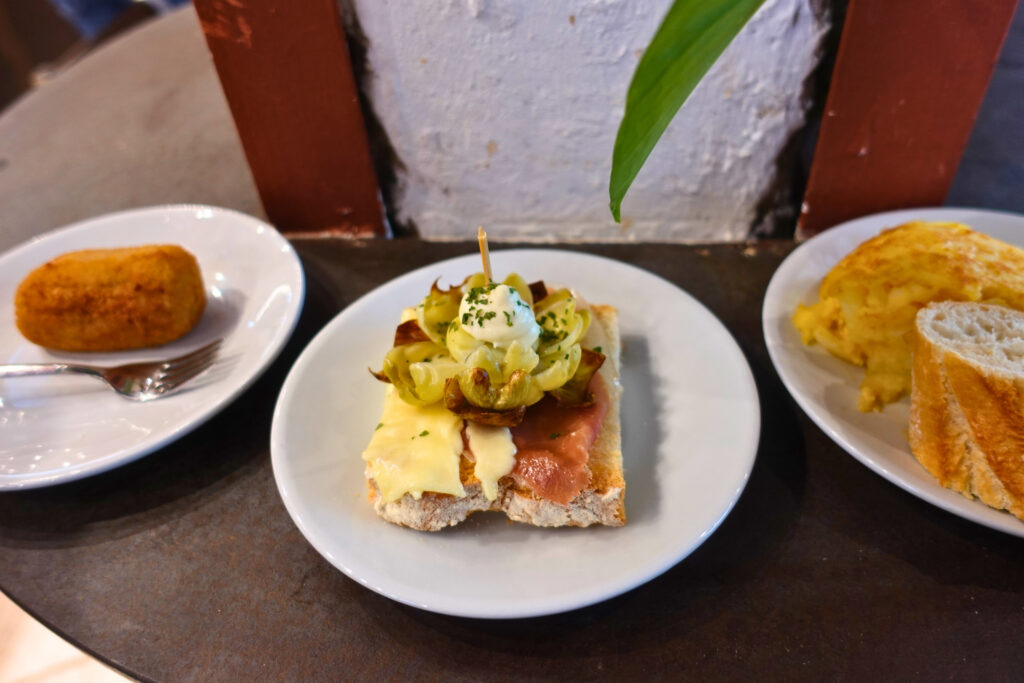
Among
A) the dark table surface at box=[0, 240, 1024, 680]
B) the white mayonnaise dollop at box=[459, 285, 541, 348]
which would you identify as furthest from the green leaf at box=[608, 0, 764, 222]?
the dark table surface at box=[0, 240, 1024, 680]

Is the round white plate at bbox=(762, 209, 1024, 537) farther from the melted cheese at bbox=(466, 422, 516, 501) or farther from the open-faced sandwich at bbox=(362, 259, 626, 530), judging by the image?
the melted cheese at bbox=(466, 422, 516, 501)

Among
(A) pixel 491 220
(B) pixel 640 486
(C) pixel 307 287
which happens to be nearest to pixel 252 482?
(C) pixel 307 287

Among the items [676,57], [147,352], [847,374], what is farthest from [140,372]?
[847,374]

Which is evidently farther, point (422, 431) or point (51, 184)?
point (51, 184)

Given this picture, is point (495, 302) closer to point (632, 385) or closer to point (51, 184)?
point (632, 385)

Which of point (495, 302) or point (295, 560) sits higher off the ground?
point (495, 302)

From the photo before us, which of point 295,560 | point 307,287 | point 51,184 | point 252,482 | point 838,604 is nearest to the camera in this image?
point 838,604
